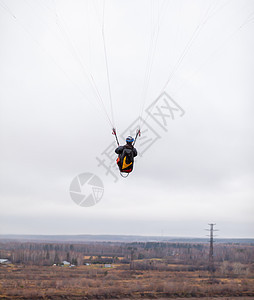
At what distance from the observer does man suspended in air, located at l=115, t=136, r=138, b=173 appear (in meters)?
19.5

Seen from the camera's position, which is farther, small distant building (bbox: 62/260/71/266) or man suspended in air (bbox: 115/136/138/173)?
small distant building (bbox: 62/260/71/266)

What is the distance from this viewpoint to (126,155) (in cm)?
1950

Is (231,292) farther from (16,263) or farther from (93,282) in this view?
(16,263)

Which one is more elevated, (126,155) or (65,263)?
(126,155)

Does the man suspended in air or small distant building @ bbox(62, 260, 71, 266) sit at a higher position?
the man suspended in air

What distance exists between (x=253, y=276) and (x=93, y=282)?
44342 mm

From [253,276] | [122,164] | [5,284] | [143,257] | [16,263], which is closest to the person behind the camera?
[122,164]

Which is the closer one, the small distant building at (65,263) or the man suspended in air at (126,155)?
the man suspended in air at (126,155)

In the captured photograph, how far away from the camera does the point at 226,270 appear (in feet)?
332

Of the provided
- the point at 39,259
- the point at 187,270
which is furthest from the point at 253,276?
the point at 39,259

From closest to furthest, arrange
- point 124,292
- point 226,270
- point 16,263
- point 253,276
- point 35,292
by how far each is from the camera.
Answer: point 35,292, point 124,292, point 253,276, point 226,270, point 16,263

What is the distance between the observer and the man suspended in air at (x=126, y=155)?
64.0 feet

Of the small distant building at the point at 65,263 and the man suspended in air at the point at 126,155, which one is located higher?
the man suspended in air at the point at 126,155

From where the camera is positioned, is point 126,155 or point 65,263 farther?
point 65,263
